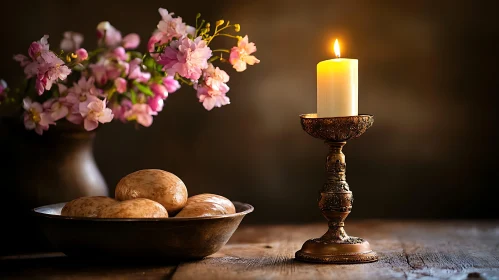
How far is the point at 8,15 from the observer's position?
157 centimetres

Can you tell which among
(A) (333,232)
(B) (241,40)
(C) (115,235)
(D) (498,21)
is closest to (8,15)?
(B) (241,40)

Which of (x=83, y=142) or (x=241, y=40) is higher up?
(x=241, y=40)

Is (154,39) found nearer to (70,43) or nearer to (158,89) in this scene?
(158,89)

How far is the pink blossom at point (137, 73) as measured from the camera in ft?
3.87

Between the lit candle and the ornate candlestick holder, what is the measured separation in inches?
0.8

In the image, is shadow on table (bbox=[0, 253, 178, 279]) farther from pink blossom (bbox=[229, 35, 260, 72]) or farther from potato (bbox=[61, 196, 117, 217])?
pink blossom (bbox=[229, 35, 260, 72])

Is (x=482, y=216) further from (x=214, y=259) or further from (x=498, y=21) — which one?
(x=214, y=259)

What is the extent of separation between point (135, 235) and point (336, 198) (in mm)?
277

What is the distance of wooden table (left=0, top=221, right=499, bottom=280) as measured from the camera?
0.91 metres

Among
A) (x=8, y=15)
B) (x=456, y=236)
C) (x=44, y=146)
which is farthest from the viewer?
(x=8, y=15)

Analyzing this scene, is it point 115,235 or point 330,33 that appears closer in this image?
point 115,235

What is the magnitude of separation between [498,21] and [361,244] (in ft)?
2.72


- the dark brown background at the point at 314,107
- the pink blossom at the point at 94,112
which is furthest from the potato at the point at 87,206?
the dark brown background at the point at 314,107

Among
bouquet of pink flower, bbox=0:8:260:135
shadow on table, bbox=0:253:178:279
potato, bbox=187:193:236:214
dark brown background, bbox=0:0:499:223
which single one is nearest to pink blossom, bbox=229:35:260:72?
bouquet of pink flower, bbox=0:8:260:135
